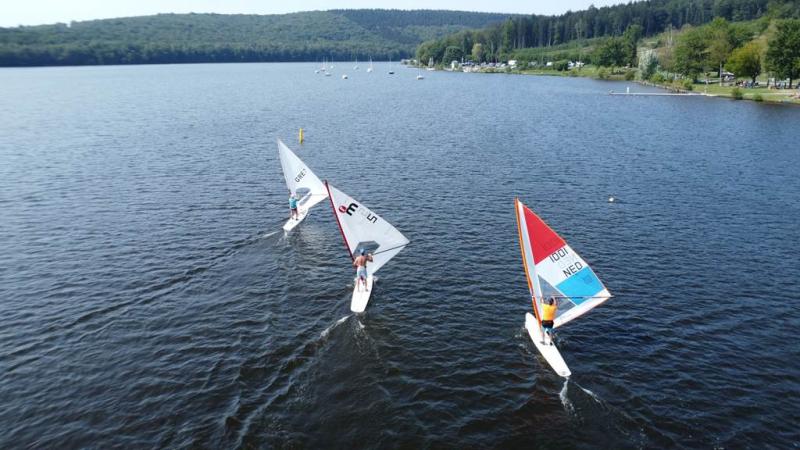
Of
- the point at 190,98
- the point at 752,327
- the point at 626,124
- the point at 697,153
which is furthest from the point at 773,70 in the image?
the point at 190,98

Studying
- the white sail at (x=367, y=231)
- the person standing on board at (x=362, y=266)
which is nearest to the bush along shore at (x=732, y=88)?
the white sail at (x=367, y=231)

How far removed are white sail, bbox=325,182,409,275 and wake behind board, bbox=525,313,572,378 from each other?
1024 cm

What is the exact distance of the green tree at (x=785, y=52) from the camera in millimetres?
138375

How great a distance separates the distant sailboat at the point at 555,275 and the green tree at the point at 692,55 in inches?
7083

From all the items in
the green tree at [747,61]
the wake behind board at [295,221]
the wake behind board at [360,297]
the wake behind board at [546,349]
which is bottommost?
the wake behind board at [546,349]

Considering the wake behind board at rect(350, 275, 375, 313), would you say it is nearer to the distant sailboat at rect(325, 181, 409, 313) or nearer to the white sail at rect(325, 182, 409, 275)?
the distant sailboat at rect(325, 181, 409, 313)

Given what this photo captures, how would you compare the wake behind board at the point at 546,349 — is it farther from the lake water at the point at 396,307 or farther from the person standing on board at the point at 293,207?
the person standing on board at the point at 293,207

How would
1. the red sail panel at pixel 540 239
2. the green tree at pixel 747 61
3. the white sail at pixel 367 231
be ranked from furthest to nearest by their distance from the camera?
the green tree at pixel 747 61 → the white sail at pixel 367 231 → the red sail panel at pixel 540 239

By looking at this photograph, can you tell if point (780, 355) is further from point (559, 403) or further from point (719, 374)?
point (559, 403)

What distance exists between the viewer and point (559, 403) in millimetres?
26156

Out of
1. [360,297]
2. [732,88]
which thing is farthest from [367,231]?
[732,88]

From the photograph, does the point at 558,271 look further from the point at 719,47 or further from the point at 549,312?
the point at 719,47

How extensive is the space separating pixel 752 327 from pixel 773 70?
14676 centimetres

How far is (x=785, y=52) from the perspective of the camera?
139750 mm
